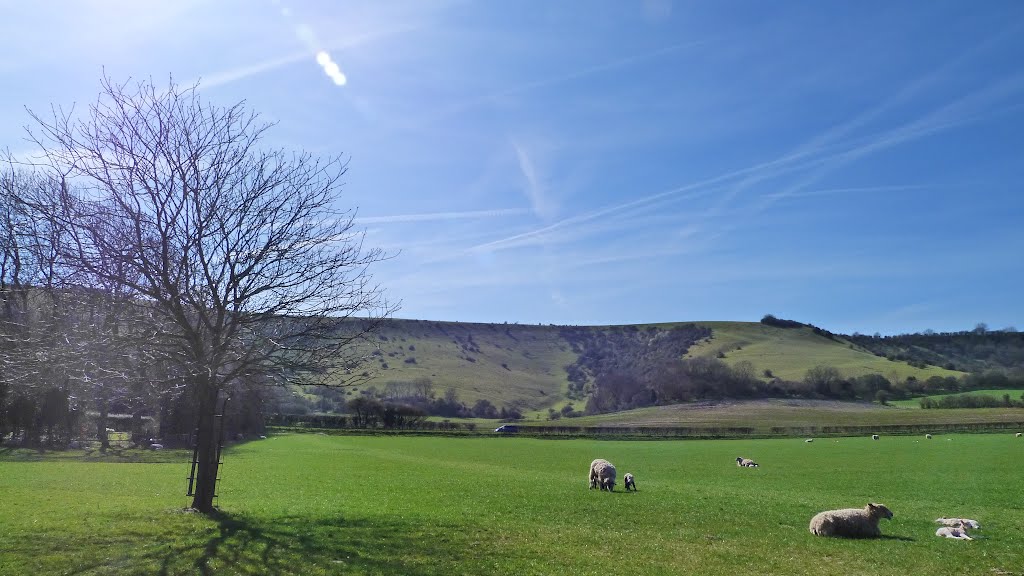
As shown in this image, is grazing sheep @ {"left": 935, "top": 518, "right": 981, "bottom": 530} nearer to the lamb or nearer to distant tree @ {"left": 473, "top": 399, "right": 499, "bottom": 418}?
the lamb

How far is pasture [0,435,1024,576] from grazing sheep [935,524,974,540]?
0.37 meters

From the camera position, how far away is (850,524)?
1695cm

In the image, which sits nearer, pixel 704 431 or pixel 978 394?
pixel 704 431

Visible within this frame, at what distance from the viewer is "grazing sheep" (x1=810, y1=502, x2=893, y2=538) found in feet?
55.5

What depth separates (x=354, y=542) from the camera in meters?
14.9

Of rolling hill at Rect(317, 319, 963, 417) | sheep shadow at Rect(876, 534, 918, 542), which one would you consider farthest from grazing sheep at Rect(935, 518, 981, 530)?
rolling hill at Rect(317, 319, 963, 417)

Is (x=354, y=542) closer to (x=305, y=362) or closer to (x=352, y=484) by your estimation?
(x=305, y=362)

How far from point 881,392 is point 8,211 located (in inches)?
5896

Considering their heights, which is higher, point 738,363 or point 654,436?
point 738,363

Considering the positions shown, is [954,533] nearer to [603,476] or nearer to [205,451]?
[603,476]

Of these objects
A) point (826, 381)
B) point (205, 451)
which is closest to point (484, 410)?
point (826, 381)

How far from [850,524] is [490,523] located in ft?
32.5

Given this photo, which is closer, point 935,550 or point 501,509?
point 935,550

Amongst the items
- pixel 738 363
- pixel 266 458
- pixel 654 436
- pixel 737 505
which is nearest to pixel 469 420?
pixel 654 436
